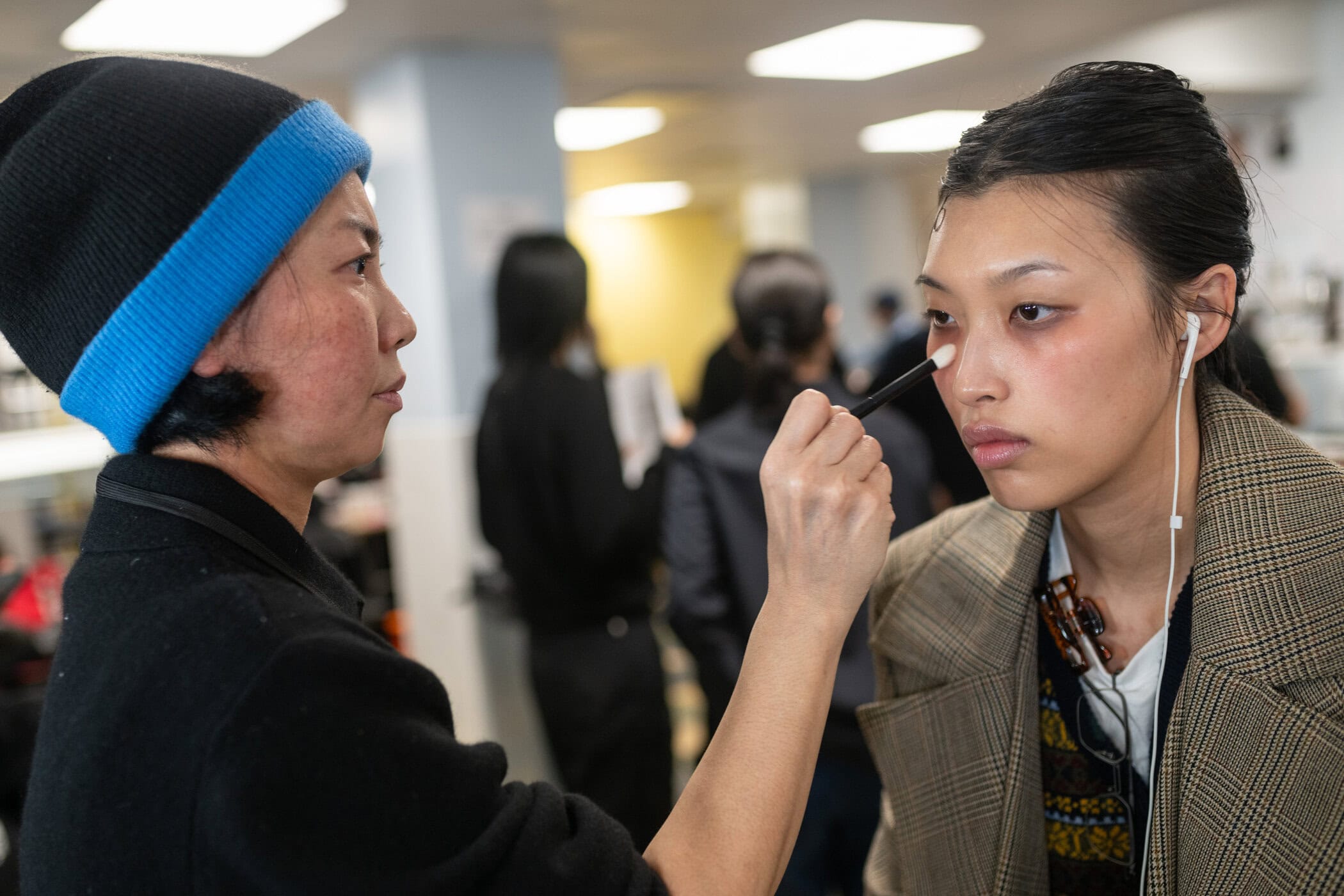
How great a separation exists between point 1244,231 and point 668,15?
3.54 metres

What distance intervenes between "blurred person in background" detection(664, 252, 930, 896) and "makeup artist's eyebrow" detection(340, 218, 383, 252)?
3.93 feet

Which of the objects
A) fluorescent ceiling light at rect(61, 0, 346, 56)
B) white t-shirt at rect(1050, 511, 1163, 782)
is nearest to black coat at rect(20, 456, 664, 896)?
white t-shirt at rect(1050, 511, 1163, 782)

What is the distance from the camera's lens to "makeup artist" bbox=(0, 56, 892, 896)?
0.70 meters

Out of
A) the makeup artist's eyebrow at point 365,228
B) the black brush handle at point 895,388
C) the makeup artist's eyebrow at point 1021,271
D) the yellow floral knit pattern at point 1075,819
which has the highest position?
the makeup artist's eyebrow at point 365,228

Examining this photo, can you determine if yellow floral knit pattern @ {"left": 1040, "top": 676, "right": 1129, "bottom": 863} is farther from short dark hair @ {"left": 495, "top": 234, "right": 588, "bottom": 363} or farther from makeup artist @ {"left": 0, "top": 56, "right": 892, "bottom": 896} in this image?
short dark hair @ {"left": 495, "top": 234, "right": 588, "bottom": 363}

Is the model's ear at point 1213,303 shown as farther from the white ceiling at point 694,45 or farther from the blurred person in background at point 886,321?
the blurred person in background at point 886,321

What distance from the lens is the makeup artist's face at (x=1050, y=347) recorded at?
99cm

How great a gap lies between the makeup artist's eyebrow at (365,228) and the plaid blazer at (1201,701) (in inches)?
28.3

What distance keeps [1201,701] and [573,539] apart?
178 cm

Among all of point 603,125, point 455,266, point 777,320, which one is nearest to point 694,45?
point 455,266

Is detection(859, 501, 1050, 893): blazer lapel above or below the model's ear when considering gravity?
below

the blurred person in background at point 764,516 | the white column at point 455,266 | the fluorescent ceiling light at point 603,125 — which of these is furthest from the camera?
the fluorescent ceiling light at point 603,125

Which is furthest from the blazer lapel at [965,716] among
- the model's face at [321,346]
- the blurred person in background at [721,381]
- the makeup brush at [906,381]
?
the blurred person in background at [721,381]

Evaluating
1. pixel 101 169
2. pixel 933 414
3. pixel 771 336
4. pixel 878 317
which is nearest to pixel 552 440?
pixel 771 336
